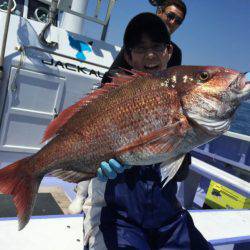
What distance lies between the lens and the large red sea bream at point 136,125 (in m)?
1.82

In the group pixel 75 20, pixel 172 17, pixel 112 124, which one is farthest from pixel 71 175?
pixel 75 20

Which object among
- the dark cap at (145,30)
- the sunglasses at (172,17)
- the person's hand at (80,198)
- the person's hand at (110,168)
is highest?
the sunglasses at (172,17)

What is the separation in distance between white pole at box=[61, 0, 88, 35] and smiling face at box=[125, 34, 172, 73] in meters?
5.11

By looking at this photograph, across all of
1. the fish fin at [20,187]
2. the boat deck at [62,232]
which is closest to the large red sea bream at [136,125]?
the fish fin at [20,187]

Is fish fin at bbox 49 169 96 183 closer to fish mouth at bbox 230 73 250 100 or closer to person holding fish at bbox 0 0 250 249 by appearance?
person holding fish at bbox 0 0 250 249

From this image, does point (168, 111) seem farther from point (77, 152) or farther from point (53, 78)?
point (53, 78)

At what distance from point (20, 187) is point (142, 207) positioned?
2.81ft

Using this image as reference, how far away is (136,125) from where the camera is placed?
190 cm

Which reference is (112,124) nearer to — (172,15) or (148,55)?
(148,55)

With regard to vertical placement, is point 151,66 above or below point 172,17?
below

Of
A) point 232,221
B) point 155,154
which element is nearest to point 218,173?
point 232,221

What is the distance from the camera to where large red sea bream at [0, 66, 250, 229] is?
1824 mm

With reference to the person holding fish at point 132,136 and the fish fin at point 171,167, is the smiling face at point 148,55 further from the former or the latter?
the fish fin at point 171,167

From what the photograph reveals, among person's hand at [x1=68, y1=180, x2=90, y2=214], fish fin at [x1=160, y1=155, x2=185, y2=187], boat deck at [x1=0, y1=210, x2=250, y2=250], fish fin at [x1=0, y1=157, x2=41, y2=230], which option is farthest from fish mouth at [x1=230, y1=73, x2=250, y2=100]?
person's hand at [x1=68, y1=180, x2=90, y2=214]
